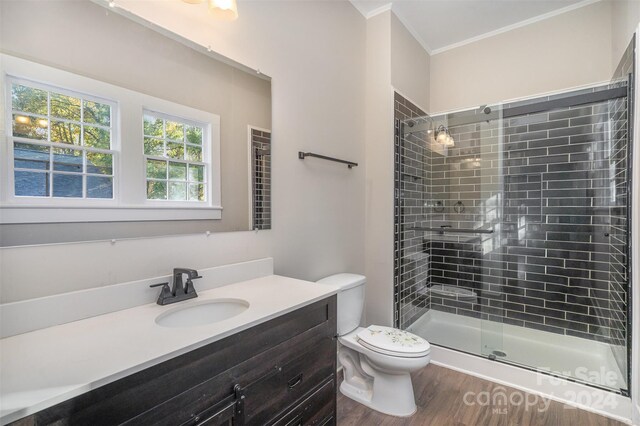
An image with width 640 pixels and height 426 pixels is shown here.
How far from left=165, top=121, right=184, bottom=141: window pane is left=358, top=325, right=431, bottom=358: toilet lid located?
1.55 m

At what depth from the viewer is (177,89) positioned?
1307 millimetres

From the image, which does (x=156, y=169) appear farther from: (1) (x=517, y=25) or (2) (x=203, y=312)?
(1) (x=517, y=25)

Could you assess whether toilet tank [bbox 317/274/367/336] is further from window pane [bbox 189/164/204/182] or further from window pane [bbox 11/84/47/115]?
window pane [bbox 11/84/47/115]

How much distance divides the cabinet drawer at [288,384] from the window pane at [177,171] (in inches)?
34.6

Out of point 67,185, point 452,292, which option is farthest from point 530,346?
point 67,185

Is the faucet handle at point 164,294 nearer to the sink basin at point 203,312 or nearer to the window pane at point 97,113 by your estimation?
the sink basin at point 203,312

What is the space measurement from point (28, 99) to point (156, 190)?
1.50 ft

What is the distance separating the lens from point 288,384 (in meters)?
1.17

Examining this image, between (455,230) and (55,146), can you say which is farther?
(455,230)

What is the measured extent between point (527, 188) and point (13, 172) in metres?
3.28

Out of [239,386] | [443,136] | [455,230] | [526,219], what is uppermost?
[443,136]

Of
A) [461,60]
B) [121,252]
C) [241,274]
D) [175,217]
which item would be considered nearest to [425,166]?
[461,60]

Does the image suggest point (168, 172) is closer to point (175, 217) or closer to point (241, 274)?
point (175, 217)

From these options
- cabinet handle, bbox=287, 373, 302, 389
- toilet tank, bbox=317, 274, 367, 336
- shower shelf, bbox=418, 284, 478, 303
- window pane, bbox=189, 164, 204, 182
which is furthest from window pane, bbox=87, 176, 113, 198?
shower shelf, bbox=418, 284, 478, 303
